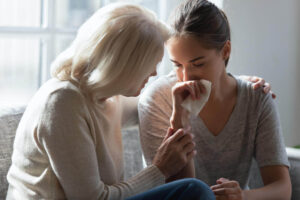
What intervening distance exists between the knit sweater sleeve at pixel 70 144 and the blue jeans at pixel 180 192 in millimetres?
138

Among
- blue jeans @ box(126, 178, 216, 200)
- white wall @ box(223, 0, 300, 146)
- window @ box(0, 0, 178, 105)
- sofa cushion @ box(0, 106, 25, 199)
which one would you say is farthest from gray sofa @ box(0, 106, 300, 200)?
white wall @ box(223, 0, 300, 146)

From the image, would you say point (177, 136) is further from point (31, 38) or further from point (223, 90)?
point (31, 38)

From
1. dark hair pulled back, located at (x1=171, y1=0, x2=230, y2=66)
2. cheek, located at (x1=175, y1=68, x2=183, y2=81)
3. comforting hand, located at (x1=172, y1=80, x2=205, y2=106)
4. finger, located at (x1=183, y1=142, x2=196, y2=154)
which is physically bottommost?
finger, located at (x1=183, y1=142, x2=196, y2=154)

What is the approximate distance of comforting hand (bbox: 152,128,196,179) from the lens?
4.99ft

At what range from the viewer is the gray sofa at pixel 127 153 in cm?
164

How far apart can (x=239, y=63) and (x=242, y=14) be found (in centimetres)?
26

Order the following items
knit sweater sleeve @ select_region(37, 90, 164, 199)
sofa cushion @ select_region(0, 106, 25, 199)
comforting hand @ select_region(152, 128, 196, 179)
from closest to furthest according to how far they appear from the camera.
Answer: knit sweater sleeve @ select_region(37, 90, 164, 199)
comforting hand @ select_region(152, 128, 196, 179)
sofa cushion @ select_region(0, 106, 25, 199)

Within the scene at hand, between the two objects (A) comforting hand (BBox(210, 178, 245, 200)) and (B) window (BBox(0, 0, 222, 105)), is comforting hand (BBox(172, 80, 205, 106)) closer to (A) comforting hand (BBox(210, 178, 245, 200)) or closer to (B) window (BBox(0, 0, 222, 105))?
(A) comforting hand (BBox(210, 178, 245, 200))

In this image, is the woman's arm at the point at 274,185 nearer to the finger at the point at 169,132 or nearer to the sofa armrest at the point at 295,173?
the sofa armrest at the point at 295,173

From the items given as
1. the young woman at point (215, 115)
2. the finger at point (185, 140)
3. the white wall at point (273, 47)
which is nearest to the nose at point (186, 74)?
the young woman at point (215, 115)

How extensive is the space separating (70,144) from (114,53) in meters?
0.28

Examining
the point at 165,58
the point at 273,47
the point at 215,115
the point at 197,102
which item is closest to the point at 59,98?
the point at 197,102

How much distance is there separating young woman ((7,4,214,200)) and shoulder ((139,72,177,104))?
A: 0.27m

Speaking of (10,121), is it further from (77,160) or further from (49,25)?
(49,25)
